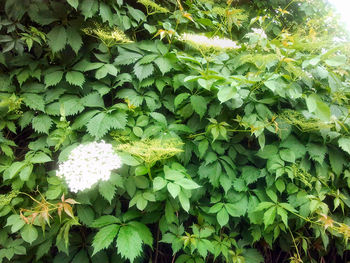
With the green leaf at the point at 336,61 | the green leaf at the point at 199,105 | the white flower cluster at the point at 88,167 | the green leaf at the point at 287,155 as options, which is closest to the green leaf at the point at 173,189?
the white flower cluster at the point at 88,167

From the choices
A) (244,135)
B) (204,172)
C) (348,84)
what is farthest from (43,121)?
(348,84)

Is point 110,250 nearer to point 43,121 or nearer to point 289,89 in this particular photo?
point 43,121

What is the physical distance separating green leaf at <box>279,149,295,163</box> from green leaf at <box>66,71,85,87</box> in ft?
4.35

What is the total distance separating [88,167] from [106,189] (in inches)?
6.7

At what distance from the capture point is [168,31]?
151 cm

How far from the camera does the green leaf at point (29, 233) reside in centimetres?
114

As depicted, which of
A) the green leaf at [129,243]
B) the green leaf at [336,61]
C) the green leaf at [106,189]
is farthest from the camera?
the green leaf at [336,61]

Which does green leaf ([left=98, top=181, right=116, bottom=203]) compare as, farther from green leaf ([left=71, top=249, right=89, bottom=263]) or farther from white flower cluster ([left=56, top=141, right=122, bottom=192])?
green leaf ([left=71, top=249, right=89, bottom=263])

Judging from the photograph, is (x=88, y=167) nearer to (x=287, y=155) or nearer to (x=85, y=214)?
(x=85, y=214)

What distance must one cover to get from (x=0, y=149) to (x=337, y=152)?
2180 mm

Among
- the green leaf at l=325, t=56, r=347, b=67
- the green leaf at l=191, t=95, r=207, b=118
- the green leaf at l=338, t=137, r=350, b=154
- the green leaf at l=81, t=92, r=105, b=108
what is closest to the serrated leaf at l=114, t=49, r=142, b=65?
the green leaf at l=81, t=92, r=105, b=108

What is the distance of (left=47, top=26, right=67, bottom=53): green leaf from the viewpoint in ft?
4.67

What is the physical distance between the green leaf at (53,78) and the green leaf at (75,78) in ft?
0.17

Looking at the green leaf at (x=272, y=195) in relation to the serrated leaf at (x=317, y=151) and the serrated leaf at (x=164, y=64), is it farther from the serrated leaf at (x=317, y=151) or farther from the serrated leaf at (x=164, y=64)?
the serrated leaf at (x=164, y=64)
